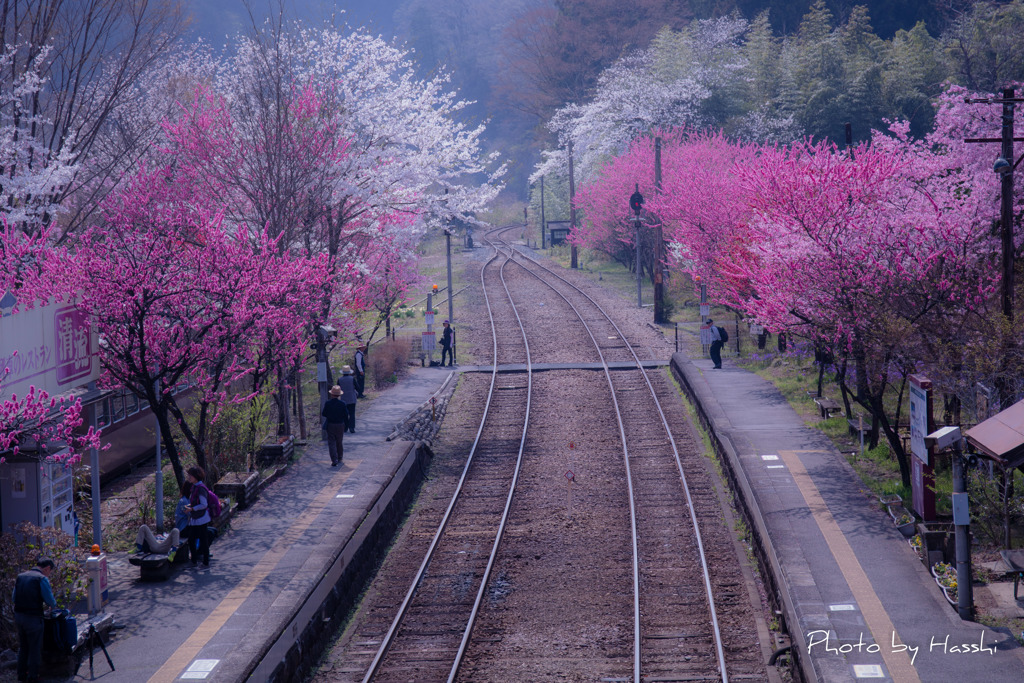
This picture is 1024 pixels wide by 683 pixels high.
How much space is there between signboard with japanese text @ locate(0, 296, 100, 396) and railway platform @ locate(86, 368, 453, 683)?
2976 mm

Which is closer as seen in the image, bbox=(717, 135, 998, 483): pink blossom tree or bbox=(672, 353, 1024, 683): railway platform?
bbox=(672, 353, 1024, 683): railway platform

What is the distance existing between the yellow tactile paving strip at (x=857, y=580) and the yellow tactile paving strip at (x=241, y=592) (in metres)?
7.68

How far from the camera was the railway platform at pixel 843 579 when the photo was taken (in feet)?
34.8

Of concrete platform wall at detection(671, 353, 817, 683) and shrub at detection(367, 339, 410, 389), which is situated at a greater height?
shrub at detection(367, 339, 410, 389)

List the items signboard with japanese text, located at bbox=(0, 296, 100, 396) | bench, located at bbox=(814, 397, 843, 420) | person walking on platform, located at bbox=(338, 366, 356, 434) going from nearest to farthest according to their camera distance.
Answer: signboard with japanese text, located at bbox=(0, 296, 100, 396) → person walking on platform, located at bbox=(338, 366, 356, 434) → bench, located at bbox=(814, 397, 843, 420)

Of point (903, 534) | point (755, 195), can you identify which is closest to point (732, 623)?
point (903, 534)

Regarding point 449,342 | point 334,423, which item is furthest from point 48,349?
point 449,342

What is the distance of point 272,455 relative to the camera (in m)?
19.8

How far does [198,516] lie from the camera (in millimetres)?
13945

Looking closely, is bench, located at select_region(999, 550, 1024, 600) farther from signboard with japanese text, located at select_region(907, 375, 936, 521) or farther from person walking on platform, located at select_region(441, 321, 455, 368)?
person walking on platform, located at select_region(441, 321, 455, 368)

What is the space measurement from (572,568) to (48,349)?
8017mm

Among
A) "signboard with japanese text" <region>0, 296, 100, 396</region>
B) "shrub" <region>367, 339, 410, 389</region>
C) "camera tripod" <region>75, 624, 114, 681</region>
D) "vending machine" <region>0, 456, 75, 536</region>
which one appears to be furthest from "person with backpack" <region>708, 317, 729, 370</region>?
"camera tripod" <region>75, 624, 114, 681</region>

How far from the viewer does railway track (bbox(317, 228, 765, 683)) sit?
11.8m

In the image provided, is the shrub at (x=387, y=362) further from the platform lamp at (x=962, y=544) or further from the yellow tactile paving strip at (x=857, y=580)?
the platform lamp at (x=962, y=544)
